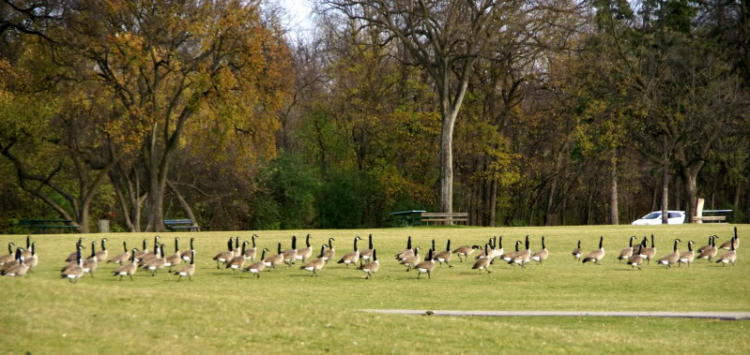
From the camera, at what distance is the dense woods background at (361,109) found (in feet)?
171

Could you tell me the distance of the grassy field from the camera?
1394 centimetres

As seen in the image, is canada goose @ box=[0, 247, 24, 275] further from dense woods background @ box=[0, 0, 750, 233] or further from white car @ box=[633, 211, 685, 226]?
white car @ box=[633, 211, 685, 226]

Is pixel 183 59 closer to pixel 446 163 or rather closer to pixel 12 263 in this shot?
pixel 446 163

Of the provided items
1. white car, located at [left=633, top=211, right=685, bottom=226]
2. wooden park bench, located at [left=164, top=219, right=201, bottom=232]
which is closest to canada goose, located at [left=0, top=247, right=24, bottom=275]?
wooden park bench, located at [left=164, top=219, right=201, bottom=232]

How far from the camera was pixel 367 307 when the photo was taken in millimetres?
20719

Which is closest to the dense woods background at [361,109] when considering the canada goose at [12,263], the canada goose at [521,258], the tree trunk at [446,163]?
the tree trunk at [446,163]

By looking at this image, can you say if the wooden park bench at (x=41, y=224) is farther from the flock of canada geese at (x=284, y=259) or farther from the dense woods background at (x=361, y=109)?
the flock of canada geese at (x=284, y=259)

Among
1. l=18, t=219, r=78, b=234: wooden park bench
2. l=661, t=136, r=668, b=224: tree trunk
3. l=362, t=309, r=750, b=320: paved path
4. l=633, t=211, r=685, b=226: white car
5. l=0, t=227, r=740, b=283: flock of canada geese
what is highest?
l=661, t=136, r=668, b=224: tree trunk

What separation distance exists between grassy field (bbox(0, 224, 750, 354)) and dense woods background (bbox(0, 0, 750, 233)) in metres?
24.0

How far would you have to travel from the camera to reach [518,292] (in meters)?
24.2

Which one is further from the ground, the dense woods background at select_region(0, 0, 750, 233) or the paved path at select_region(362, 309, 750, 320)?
the dense woods background at select_region(0, 0, 750, 233)

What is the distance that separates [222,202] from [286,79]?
20.7 meters

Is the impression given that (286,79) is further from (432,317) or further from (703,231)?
(432,317)

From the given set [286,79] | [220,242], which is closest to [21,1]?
[286,79]
